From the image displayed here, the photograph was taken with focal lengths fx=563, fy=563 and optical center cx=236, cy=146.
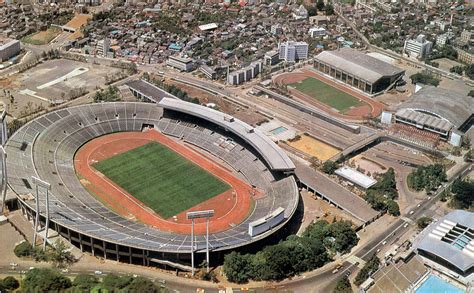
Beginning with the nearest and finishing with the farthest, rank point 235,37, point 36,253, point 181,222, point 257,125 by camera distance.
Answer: point 36,253 → point 181,222 → point 257,125 → point 235,37

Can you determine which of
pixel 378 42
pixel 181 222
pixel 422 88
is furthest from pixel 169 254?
pixel 378 42

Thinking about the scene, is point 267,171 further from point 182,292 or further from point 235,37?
point 235,37

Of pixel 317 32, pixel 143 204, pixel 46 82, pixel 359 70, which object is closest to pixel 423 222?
pixel 143 204

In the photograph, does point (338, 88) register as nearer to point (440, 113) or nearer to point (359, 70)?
point (359, 70)

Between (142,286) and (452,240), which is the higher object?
Result: (142,286)

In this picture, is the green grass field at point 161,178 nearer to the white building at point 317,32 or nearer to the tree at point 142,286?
the tree at point 142,286

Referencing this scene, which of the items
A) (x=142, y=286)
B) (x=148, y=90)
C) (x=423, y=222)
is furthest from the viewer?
(x=148, y=90)

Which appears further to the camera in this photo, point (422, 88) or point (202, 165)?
point (422, 88)
